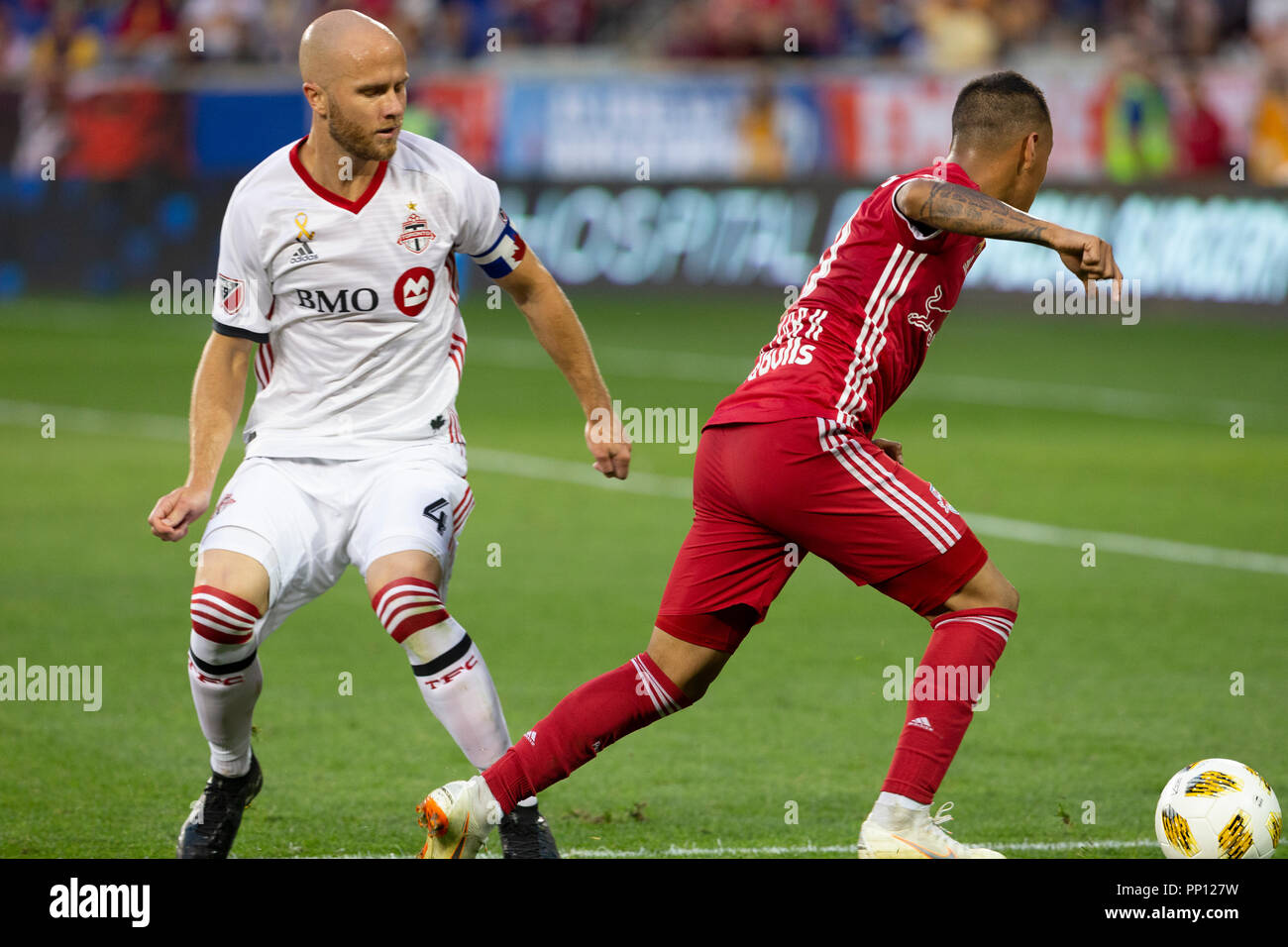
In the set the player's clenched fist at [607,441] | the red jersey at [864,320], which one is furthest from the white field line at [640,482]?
the red jersey at [864,320]

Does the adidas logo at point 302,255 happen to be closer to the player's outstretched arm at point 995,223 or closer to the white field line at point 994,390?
the player's outstretched arm at point 995,223

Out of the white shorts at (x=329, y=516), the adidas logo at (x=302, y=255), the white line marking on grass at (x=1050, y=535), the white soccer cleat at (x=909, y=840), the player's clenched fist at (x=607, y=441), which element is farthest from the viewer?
the white line marking on grass at (x=1050, y=535)

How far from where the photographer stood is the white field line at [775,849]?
5.43m

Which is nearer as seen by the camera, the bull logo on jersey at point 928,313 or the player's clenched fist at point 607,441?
the bull logo on jersey at point 928,313

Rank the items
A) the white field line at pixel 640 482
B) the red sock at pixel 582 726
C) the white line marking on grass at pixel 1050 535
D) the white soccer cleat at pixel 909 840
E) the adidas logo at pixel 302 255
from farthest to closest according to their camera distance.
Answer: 1. the white field line at pixel 640 482
2. the white line marking on grass at pixel 1050 535
3. the adidas logo at pixel 302 255
4. the red sock at pixel 582 726
5. the white soccer cleat at pixel 909 840

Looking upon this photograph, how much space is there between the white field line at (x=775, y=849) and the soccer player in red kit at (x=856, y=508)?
2.03 ft

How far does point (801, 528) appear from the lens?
480cm

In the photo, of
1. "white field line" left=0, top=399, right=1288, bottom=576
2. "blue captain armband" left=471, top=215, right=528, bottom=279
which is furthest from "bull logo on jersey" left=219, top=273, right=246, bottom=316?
"white field line" left=0, top=399, right=1288, bottom=576

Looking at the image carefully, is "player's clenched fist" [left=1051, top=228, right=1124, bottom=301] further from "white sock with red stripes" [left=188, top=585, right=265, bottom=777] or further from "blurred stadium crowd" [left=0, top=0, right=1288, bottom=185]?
"blurred stadium crowd" [left=0, top=0, right=1288, bottom=185]

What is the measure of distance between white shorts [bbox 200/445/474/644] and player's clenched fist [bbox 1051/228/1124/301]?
72.7 inches

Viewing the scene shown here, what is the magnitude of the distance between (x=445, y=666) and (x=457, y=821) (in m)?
0.45

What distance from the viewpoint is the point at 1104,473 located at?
1253 centimetres

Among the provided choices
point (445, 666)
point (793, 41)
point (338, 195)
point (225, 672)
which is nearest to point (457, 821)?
point (445, 666)

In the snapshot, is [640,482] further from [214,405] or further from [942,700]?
[942,700]
